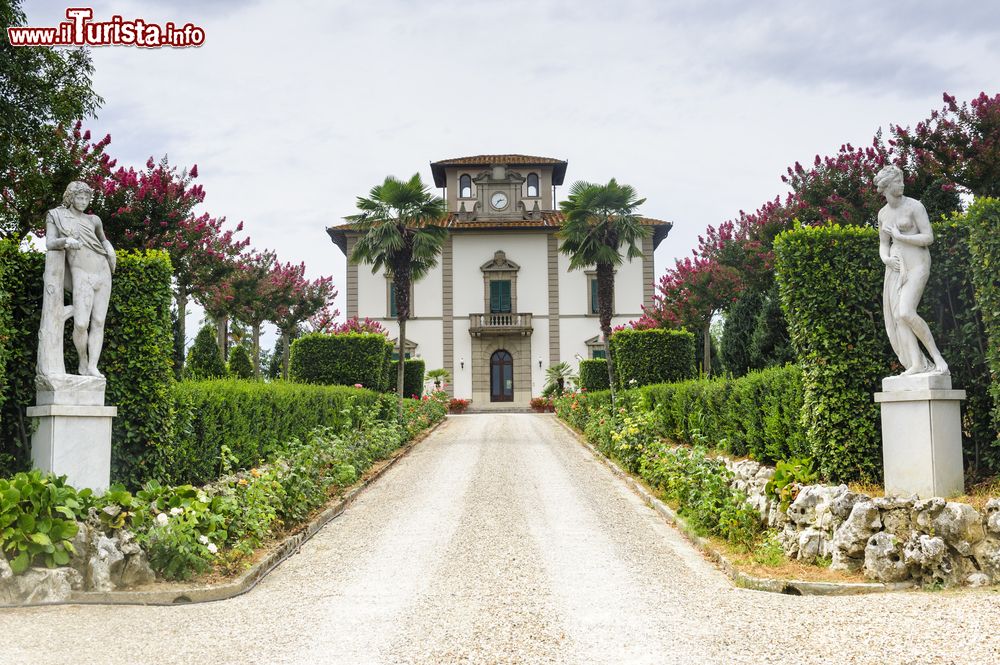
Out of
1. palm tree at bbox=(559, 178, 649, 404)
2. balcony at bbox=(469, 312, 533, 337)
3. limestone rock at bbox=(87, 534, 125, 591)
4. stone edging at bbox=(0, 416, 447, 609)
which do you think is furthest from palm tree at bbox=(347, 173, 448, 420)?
balcony at bbox=(469, 312, 533, 337)

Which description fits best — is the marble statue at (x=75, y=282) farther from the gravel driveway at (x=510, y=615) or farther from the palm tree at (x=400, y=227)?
the palm tree at (x=400, y=227)

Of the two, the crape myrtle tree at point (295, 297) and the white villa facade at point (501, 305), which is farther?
the white villa facade at point (501, 305)

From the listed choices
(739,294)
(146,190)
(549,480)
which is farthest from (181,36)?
(739,294)

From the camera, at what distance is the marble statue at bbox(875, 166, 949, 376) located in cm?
625

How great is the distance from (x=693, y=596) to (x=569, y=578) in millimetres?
954

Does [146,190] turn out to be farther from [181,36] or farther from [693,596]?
[693,596]

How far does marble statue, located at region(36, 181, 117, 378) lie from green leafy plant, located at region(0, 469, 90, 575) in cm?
144

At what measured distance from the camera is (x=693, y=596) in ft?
17.9

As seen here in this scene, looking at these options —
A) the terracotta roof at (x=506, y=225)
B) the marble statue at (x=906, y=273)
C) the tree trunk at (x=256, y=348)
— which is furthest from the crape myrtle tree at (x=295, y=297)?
the marble statue at (x=906, y=273)

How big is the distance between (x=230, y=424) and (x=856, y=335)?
21.9ft

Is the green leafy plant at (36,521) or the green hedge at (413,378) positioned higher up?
the green hedge at (413,378)

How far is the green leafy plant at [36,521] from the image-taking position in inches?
196

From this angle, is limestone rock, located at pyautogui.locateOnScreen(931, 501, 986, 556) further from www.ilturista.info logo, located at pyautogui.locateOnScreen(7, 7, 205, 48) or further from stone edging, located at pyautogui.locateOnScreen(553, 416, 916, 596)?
www.ilturista.info logo, located at pyautogui.locateOnScreen(7, 7, 205, 48)

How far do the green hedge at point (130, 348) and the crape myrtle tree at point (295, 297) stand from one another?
18.7 m
